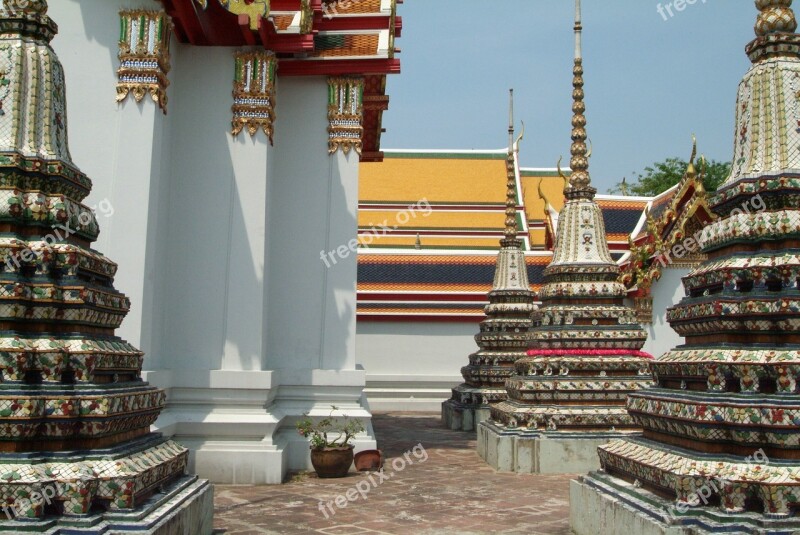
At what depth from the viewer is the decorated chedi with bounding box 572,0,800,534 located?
13.1 feet

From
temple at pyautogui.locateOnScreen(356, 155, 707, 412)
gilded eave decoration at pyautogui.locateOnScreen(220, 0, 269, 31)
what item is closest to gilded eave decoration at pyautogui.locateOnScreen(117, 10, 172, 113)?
gilded eave decoration at pyautogui.locateOnScreen(220, 0, 269, 31)

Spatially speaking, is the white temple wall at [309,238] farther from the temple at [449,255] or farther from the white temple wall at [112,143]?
the temple at [449,255]

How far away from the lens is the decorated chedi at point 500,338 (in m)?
13.2

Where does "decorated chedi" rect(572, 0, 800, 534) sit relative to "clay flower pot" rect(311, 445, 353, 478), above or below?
above

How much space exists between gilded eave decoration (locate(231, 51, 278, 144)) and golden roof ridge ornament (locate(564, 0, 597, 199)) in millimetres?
3997

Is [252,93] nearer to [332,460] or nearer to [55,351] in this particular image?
[332,460]

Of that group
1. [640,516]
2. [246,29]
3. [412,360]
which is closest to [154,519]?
[640,516]

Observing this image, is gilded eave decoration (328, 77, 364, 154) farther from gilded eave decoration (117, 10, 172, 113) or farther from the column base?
the column base

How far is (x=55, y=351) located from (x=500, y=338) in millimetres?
9897

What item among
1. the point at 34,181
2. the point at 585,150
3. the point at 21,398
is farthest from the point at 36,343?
the point at 585,150

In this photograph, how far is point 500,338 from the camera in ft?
43.7
